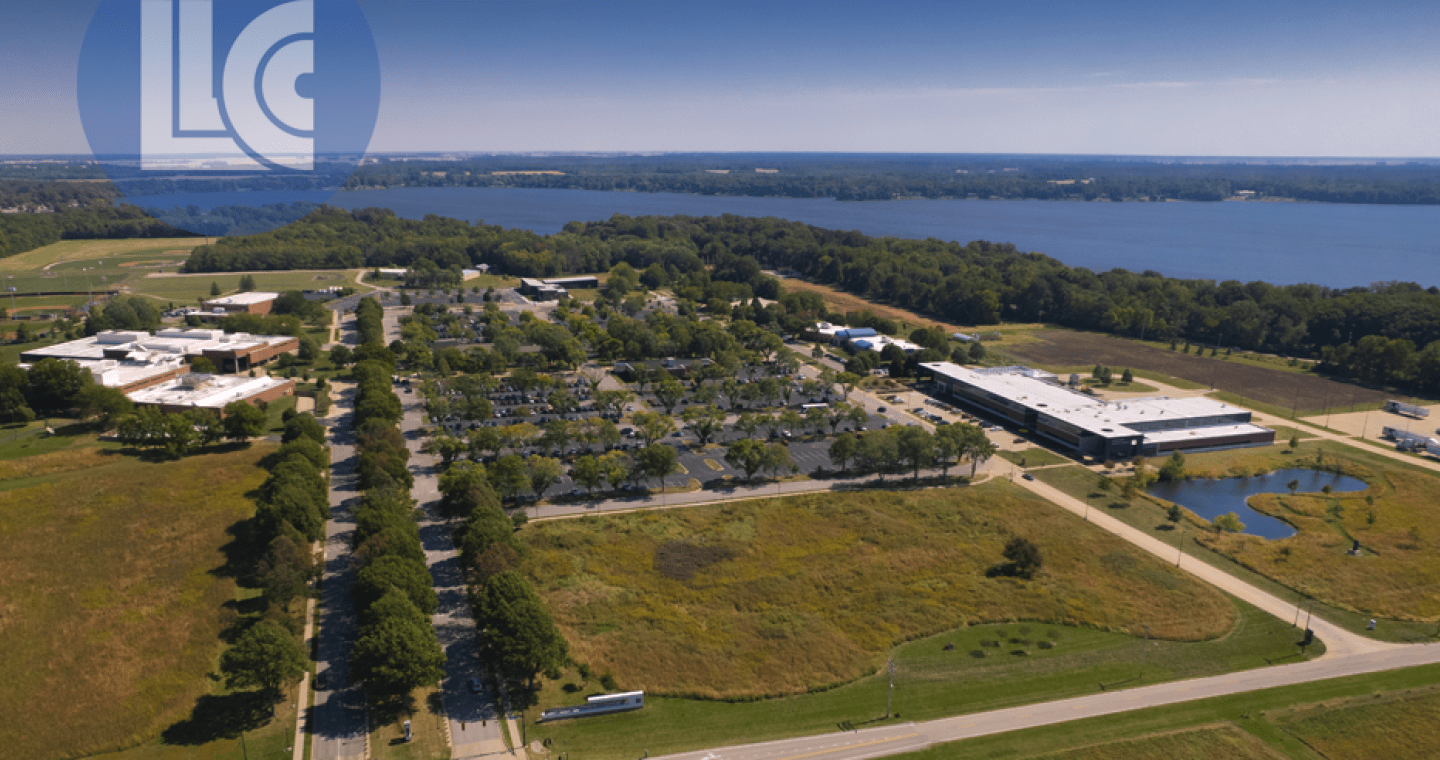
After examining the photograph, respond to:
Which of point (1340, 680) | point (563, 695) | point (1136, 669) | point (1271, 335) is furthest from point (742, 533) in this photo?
→ point (1271, 335)

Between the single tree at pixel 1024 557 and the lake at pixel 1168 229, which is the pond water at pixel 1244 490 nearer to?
the single tree at pixel 1024 557

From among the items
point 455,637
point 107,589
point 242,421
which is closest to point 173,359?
point 242,421

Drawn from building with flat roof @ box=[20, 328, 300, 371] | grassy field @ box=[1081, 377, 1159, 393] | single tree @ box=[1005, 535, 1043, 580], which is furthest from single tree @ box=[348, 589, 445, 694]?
grassy field @ box=[1081, 377, 1159, 393]

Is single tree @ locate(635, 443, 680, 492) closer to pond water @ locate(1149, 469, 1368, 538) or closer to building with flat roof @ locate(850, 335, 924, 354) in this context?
pond water @ locate(1149, 469, 1368, 538)

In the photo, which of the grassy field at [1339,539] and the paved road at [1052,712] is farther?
the grassy field at [1339,539]

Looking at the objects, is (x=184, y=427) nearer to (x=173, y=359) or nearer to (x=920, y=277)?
(x=173, y=359)

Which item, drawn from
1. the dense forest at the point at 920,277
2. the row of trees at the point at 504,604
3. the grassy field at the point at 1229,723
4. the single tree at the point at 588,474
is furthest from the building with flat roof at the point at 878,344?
the grassy field at the point at 1229,723
